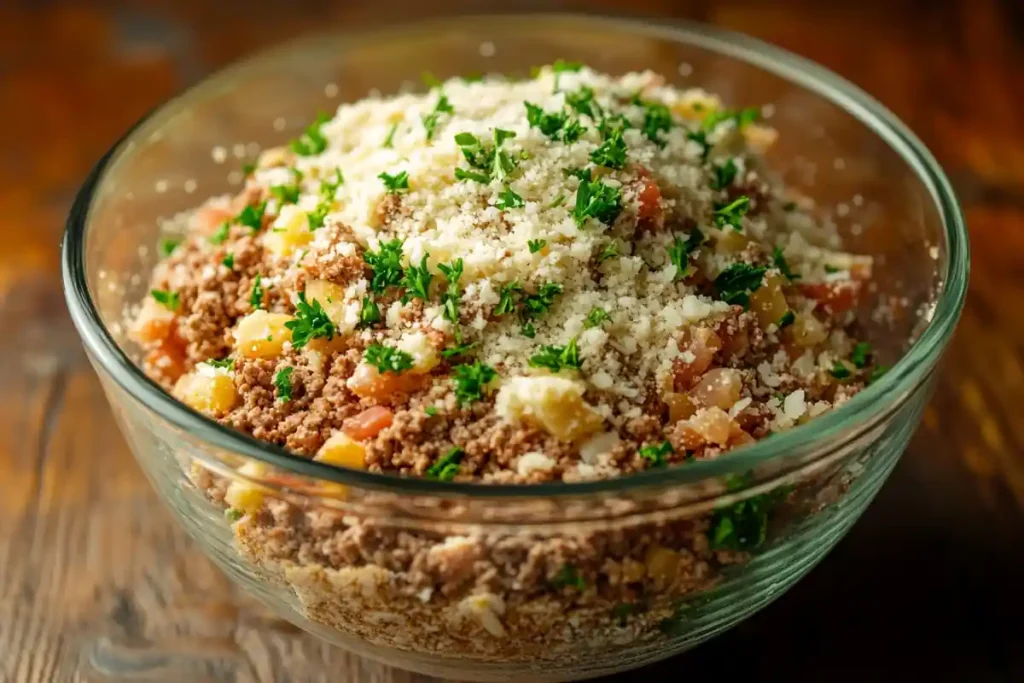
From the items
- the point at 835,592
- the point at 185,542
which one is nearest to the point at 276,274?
the point at 185,542

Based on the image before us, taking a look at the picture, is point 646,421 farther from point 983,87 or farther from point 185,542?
point 983,87

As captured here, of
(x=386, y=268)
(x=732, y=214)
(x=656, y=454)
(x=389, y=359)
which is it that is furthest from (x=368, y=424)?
(x=732, y=214)

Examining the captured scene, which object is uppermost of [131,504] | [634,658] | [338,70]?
[338,70]

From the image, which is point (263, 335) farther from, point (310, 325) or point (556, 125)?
point (556, 125)

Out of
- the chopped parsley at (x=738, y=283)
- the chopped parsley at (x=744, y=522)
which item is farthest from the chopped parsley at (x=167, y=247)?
the chopped parsley at (x=744, y=522)

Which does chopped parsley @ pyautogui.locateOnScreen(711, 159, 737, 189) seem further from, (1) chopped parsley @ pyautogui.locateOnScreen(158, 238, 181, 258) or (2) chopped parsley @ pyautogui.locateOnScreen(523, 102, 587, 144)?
(1) chopped parsley @ pyautogui.locateOnScreen(158, 238, 181, 258)

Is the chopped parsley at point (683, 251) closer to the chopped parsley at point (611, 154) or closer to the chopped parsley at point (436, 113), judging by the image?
the chopped parsley at point (611, 154)

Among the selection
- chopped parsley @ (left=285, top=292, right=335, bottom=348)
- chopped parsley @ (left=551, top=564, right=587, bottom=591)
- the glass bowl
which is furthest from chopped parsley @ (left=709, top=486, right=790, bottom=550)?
chopped parsley @ (left=285, top=292, right=335, bottom=348)
